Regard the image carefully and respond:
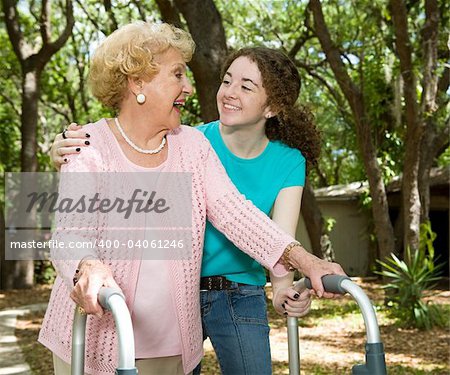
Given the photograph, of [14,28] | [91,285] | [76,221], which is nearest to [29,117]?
[14,28]

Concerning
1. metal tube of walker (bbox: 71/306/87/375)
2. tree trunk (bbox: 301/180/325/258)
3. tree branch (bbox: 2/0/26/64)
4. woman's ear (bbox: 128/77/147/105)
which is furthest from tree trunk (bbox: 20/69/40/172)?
metal tube of walker (bbox: 71/306/87/375)

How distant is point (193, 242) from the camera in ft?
7.00

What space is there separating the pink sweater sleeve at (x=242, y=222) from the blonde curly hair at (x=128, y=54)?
34 centimetres

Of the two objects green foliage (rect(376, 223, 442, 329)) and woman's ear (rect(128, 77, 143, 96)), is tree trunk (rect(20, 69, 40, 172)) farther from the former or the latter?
woman's ear (rect(128, 77, 143, 96))

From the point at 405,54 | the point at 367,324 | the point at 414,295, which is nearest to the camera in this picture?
the point at 367,324

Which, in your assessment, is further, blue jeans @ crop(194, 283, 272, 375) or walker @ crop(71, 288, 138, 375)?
blue jeans @ crop(194, 283, 272, 375)

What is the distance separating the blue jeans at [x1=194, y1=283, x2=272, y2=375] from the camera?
2469 millimetres

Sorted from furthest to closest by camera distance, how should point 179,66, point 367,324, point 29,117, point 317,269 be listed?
point 29,117, point 179,66, point 317,269, point 367,324

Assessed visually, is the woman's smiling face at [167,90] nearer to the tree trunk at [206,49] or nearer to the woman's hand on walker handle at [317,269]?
the woman's hand on walker handle at [317,269]

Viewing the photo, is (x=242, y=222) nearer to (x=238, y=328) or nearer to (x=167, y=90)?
(x=167, y=90)

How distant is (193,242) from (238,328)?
1.65 ft

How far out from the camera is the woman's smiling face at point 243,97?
2.51 m

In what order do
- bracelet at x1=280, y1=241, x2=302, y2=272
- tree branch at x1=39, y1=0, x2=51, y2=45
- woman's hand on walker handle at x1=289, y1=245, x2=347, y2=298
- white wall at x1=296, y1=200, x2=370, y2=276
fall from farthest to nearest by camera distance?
1. white wall at x1=296, y1=200, x2=370, y2=276
2. tree branch at x1=39, y1=0, x2=51, y2=45
3. bracelet at x1=280, y1=241, x2=302, y2=272
4. woman's hand on walker handle at x1=289, y1=245, x2=347, y2=298

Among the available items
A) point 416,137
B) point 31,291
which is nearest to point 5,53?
point 31,291
